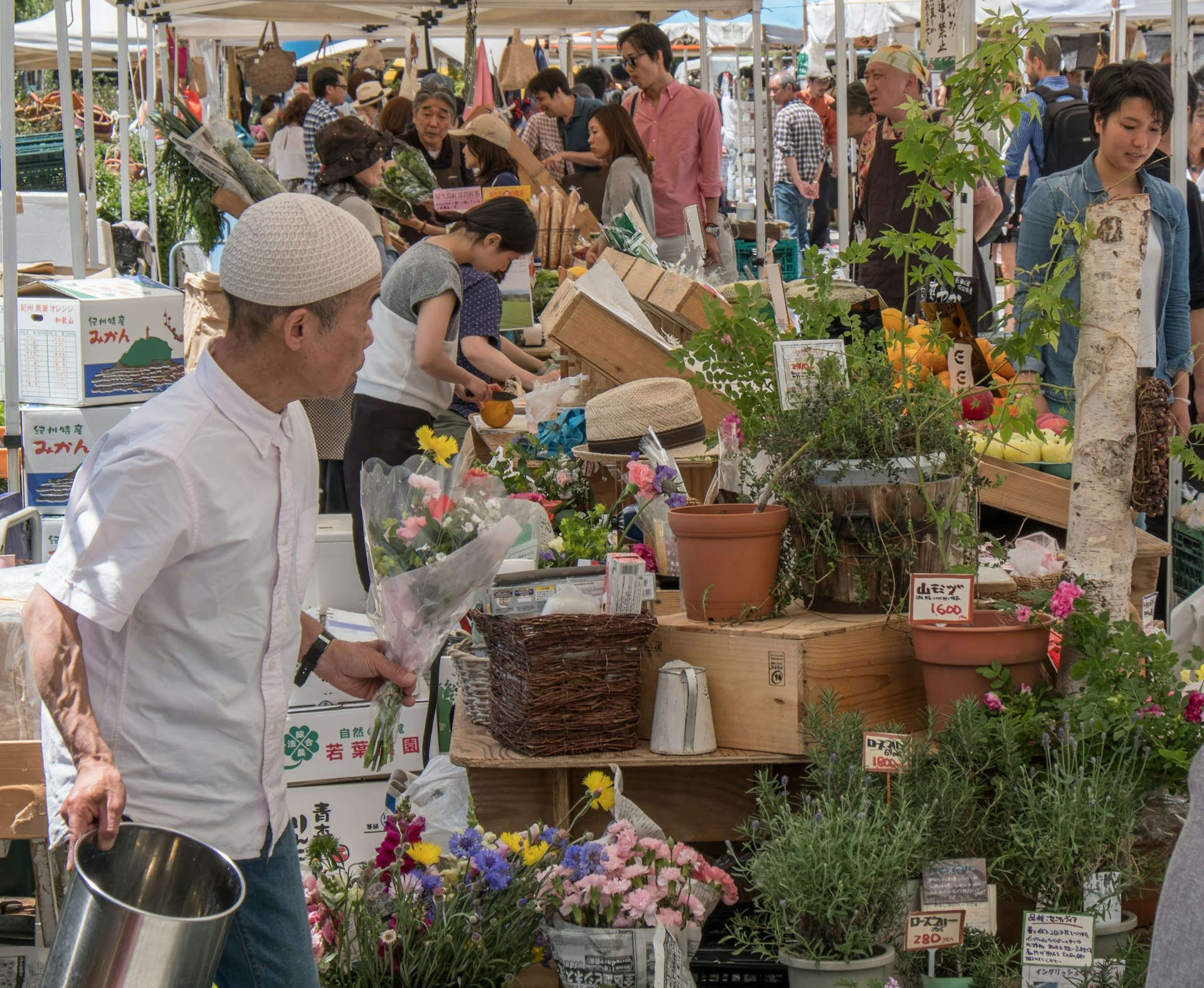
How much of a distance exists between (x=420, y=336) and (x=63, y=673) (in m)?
2.76

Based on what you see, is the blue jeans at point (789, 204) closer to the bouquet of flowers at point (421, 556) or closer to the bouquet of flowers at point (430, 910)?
the bouquet of flowers at point (421, 556)

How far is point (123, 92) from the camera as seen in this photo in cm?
749

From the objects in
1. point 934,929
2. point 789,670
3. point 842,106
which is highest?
point 842,106

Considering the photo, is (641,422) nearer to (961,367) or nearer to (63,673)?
(961,367)

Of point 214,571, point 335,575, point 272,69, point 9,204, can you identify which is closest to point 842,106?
point 335,575

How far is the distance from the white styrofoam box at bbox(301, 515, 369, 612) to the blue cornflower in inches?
83.9

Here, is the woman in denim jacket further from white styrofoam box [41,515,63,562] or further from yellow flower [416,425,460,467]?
white styrofoam box [41,515,63,562]

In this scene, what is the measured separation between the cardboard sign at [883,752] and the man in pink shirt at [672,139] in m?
5.56

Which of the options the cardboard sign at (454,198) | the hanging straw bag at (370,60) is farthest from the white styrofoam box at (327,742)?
the hanging straw bag at (370,60)

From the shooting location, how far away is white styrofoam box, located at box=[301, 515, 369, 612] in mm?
4434

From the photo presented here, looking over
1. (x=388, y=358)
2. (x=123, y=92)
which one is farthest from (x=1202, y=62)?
(x=388, y=358)

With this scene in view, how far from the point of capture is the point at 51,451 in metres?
4.62

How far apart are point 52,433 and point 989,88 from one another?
3.39 metres

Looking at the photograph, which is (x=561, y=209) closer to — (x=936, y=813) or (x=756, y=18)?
(x=756, y=18)
